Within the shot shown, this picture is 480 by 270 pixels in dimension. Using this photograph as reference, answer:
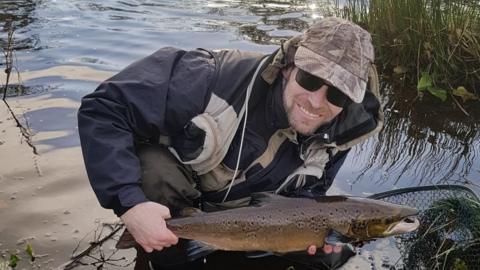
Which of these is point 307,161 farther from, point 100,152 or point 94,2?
point 94,2

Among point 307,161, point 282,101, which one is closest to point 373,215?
point 307,161

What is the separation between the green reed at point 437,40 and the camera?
726 cm

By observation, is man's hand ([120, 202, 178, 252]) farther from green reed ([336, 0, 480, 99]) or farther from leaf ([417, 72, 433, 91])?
green reed ([336, 0, 480, 99])

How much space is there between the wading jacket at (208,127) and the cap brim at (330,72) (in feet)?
0.85

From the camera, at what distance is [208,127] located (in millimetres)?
3273

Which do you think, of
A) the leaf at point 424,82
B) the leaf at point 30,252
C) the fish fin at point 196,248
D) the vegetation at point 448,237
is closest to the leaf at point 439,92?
the leaf at point 424,82

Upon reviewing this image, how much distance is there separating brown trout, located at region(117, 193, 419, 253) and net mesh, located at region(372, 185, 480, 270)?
53cm

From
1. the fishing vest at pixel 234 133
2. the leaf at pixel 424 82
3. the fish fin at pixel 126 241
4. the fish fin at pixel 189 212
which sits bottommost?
the leaf at pixel 424 82

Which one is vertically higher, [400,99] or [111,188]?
[111,188]

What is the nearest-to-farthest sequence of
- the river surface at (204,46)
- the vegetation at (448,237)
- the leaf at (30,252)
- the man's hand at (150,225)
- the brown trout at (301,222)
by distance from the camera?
the man's hand at (150,225) → the brown trout at (301,222) → the leaf at (30,252) → the vegetation at (448,237) → the river surface at (204,46)

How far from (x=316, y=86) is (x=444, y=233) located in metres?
1.39

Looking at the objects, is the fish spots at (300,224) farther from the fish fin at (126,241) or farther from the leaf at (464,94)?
the leaf at (464,94)

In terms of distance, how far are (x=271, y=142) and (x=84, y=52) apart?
5622 millimetres

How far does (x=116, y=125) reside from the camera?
3154mm
